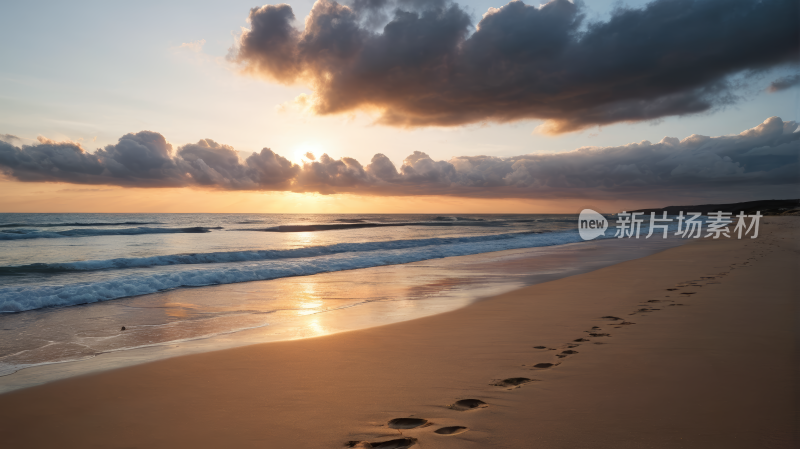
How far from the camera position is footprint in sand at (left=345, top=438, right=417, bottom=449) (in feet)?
9.18

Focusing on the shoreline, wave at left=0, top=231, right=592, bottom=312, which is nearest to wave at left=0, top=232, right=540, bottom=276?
wave at left=0, top=231, right=592, bottom=312

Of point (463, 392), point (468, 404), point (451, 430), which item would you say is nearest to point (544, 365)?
point (463, 392)

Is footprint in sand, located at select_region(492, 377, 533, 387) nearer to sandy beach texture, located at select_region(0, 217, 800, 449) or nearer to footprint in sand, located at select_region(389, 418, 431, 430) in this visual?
sandy beach texture, located at select_region(0, 217, 800, 449)

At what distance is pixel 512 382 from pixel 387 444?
1576mm

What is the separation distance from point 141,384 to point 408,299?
19.3 ft

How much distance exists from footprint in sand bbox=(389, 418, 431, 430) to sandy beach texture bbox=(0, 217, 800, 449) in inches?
0.8

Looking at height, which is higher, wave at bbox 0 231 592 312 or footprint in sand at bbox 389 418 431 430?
footprint in sand at bbox 389 418 431 430

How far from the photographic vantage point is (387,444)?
2.84 m

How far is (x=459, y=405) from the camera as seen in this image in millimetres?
3391

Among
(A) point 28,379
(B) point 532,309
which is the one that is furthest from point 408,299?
(A) point 28,379

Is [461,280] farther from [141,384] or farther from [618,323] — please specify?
[141,384]

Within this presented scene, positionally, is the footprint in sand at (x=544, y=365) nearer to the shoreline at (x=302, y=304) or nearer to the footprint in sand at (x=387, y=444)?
the footprint in sand at (x=387, y=444)

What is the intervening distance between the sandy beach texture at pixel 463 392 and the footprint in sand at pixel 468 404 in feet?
0.12

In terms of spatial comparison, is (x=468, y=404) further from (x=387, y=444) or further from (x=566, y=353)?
(x=566, y=353)
